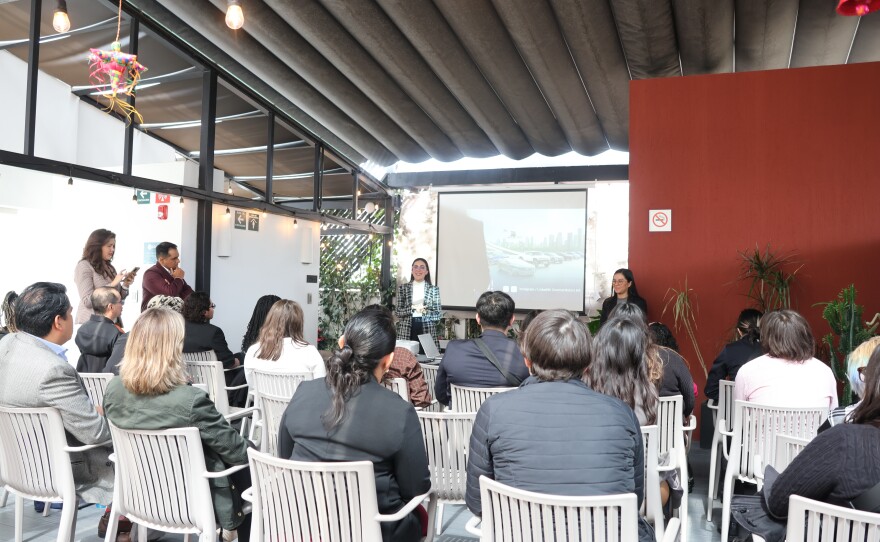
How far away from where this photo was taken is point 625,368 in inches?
102

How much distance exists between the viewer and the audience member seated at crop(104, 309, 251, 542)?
229cm

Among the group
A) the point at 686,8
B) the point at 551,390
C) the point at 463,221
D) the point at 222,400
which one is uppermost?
the point at 686,8

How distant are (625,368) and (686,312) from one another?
336 centimetres

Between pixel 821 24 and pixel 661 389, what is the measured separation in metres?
4.51

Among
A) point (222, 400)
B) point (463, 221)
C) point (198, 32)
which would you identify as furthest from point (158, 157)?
point (222, 400)

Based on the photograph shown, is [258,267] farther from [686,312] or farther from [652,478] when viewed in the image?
[652,478]

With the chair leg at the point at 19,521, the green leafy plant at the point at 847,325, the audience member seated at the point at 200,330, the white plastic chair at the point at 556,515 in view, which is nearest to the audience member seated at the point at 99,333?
the audience member seated at the point at 200,330

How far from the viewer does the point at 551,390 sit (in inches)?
72.1

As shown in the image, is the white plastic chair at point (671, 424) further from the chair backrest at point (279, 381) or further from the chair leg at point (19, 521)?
the chair leg at point (19, 521)

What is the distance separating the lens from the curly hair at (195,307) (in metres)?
4.43

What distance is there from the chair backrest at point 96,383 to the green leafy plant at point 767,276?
457 centimetres

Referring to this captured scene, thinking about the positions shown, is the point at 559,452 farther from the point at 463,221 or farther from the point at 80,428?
the point at 463,221

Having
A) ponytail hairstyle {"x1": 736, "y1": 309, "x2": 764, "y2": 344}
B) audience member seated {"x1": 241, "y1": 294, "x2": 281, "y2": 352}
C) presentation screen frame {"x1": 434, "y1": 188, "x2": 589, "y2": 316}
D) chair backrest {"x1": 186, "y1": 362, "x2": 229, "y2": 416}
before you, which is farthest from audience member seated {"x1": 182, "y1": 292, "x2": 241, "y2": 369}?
presentation screen frame {"x1": 434, "y1": 188, "x2": 589, "y2": 316}

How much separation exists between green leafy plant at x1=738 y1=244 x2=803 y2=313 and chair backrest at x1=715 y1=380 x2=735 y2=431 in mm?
1896
